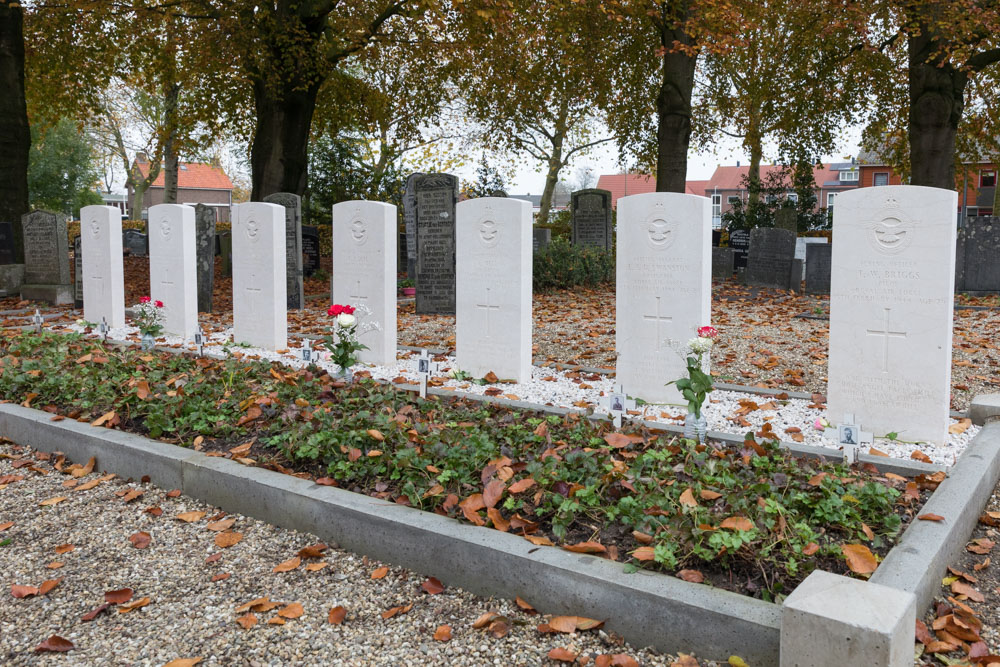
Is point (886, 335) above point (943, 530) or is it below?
above

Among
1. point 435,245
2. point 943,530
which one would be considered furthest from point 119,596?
point 435,245

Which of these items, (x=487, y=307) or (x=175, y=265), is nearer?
(x=487, y=307)

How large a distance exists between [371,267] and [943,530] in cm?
555

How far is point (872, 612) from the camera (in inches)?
89.6

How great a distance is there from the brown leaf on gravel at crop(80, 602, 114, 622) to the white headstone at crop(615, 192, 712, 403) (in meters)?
3.86

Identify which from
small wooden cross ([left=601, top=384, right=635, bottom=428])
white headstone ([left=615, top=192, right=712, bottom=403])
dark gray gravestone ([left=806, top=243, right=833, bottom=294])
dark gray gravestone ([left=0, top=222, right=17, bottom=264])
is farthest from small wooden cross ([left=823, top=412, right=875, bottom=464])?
dark gray gravestone ([left=0, top=222, right=17, bottom=264])

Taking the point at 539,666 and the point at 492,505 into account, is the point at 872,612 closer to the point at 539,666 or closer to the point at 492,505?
the point at 539,666

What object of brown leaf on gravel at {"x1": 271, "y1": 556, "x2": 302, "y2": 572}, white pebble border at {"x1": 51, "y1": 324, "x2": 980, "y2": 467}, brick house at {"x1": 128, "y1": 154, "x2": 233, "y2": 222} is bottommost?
brown leaf on gravel at {"x1": 271, "y1": 556, "x2": 302, "y2": 572}

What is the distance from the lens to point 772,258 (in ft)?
51.5

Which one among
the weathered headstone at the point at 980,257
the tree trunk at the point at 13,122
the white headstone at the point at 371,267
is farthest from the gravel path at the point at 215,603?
the weathered headstone at the point at 980,257

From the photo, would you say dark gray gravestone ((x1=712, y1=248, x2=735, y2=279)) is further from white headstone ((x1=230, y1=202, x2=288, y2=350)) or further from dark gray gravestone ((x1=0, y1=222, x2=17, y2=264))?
dark gray gravestone ((x1=0, y1=222, x2=17, y2=264))

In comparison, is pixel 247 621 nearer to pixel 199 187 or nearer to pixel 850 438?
pixel 850 438

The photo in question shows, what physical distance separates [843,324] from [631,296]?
1.56 meters

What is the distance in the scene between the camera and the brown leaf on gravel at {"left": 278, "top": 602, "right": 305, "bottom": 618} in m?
2.97
